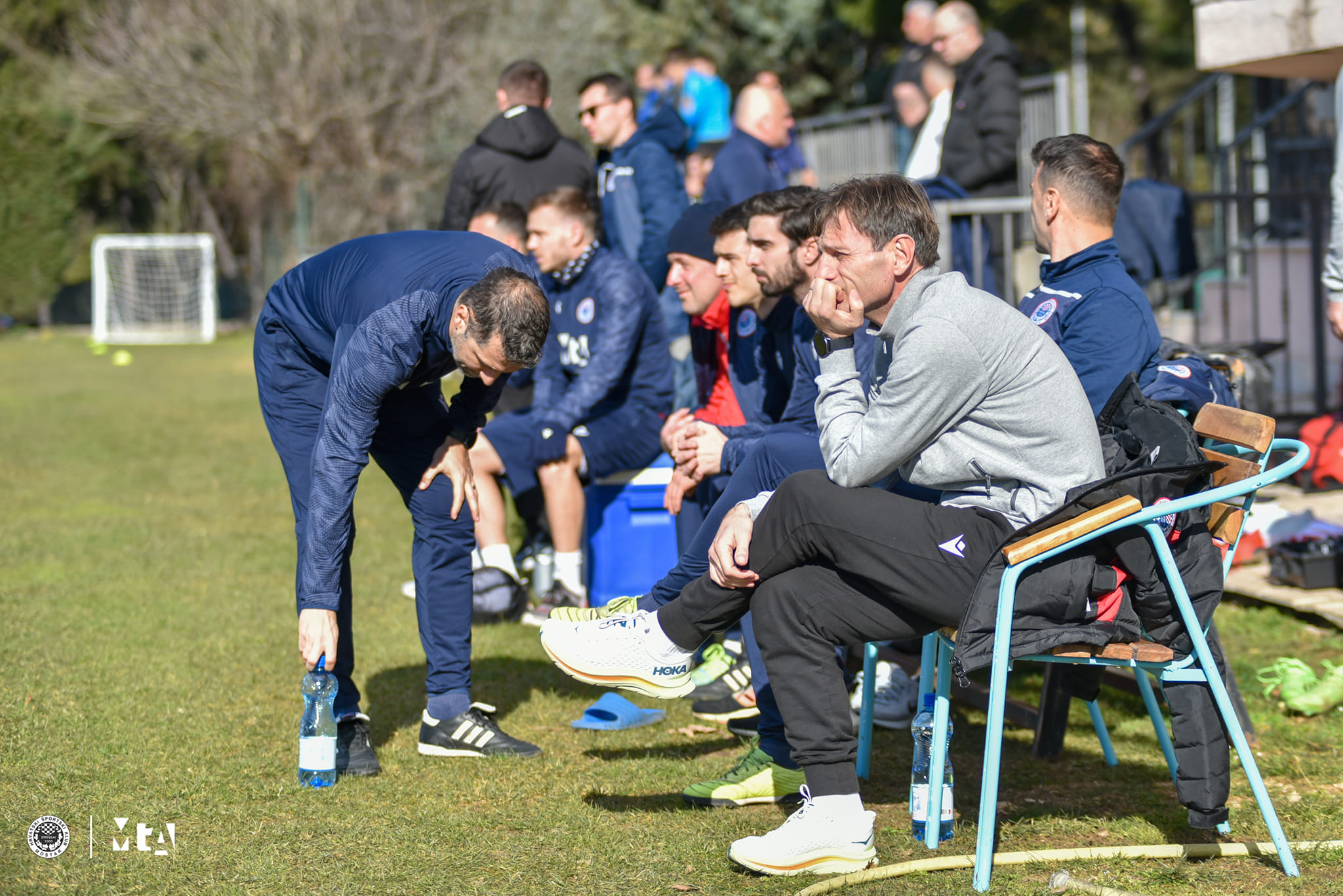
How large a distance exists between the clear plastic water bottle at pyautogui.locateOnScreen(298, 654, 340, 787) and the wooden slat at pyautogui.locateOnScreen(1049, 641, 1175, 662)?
2062mm

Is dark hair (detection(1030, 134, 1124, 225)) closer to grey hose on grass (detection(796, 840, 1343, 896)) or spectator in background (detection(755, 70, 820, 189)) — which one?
grey hose on grass (detection(796, 840, 1343, 896))

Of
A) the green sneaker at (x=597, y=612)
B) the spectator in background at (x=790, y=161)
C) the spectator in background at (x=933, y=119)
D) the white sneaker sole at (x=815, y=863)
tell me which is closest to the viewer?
the white sneaker sole at (x=815, y=863)

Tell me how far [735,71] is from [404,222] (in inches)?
321

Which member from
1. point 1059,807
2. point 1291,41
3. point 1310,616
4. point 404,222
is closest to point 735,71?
point 404,222

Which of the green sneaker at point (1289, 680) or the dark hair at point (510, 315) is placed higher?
the dark hair at point (510, 315)

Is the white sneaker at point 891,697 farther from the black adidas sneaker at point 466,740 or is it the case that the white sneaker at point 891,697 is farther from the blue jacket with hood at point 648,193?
the blue jacket with hood at point 648,193

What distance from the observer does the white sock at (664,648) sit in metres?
3.43

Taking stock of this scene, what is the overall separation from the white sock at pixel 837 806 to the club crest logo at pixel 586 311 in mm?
3408

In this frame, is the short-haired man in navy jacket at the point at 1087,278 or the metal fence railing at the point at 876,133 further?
the metal fence railing at the point at 876,133

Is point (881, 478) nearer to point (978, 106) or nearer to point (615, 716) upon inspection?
point (615, 716)

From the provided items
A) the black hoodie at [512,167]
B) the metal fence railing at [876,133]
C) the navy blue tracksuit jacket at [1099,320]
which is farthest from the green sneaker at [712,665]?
the metal fence railing at [876,133]

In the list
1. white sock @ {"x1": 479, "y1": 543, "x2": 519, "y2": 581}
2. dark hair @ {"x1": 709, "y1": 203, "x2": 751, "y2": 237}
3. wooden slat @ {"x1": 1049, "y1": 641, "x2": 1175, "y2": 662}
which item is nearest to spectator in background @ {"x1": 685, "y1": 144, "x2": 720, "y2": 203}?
white sock @ {"x1": 479, "y1": 543, "x2": 519, "y2": 581}

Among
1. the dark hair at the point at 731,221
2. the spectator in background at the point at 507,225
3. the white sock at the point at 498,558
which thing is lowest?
the white sock at the point at 498,558

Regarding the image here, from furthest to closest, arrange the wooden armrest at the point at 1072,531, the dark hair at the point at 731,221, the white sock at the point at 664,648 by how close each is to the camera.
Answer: the dark hair at the point at 731,221
the white sock at the point at 664,648
the wooden armrest at the point at 1072,531
